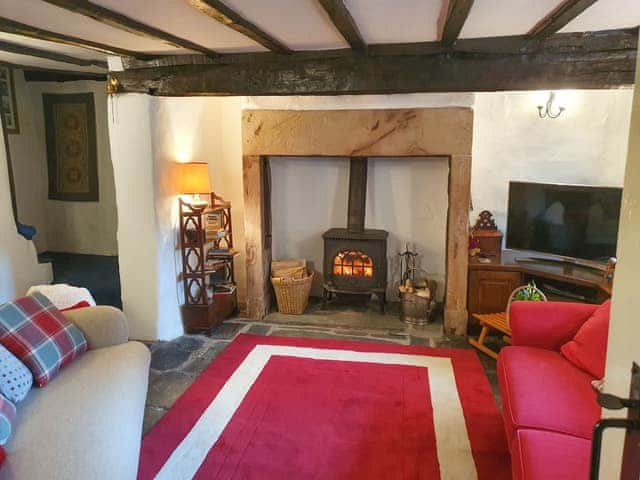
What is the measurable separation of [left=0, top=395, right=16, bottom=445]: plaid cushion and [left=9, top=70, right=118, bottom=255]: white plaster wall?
14.4 feet

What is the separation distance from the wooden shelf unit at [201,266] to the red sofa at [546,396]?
245 centimetres

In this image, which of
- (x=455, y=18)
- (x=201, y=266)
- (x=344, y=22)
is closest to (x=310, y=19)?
(x=344, y=22)

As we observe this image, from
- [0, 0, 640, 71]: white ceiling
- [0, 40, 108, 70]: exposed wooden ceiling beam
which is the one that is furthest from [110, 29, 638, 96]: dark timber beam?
[0, 40, 108, 70]: exposed wooden ceiling beam

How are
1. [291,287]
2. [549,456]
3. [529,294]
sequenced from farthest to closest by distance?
1. [291,287]
2. [529,294]
3. [549,456]

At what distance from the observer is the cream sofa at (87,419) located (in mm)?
1616

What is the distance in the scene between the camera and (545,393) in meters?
2.16

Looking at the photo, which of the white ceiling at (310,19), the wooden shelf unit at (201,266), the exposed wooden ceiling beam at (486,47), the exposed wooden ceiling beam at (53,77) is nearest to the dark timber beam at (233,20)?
the white ceiling at (310,19)

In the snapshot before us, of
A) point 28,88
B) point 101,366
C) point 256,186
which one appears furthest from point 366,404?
point 28,88

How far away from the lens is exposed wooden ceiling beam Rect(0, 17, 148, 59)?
2439 millimetres

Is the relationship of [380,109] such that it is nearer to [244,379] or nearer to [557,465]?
[244,379]

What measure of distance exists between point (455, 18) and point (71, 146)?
5.21 metres

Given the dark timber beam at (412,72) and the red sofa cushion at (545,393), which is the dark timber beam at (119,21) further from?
the red sofa cushion at (545,393)

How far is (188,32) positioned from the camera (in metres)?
2.61

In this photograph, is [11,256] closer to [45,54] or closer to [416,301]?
[45,54]
